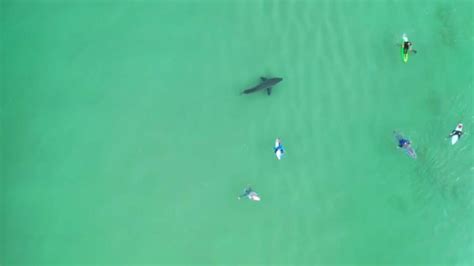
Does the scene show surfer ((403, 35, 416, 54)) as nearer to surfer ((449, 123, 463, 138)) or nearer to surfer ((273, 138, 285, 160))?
surfer ((449, 123, 463, 138))

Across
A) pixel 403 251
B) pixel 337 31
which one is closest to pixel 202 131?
pixel 337 31

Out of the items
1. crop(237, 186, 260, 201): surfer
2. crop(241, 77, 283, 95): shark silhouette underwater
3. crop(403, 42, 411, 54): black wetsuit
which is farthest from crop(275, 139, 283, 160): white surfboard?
crop(403, 42, 411, 54): black wetsuit

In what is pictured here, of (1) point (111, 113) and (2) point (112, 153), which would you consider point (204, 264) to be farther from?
(1) point (111, 113)

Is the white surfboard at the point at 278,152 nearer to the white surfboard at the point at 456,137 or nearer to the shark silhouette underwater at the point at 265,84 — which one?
the shark silhouette underwater at the point at 265,84

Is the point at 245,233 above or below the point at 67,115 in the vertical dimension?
below

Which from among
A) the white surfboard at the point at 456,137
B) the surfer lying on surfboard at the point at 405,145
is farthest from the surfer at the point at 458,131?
the surfer lying on surfboard at the point at 405,145
